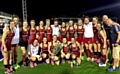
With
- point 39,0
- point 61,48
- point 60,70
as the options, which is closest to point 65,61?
point 61,48

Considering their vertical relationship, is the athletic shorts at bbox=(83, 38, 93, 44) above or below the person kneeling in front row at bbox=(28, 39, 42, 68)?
above

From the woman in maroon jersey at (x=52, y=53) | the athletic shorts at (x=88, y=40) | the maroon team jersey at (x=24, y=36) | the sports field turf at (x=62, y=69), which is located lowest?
the sports field turf at (x=62, y=69)

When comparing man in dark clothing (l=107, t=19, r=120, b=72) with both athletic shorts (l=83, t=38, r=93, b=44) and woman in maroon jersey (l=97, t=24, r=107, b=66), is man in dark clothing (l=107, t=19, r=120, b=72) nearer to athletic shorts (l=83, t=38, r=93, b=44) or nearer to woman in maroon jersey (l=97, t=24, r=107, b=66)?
woman in maroon jersey (l=97, t=24, r=107, b=66)

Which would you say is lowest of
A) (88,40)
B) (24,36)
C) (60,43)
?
(60,43)

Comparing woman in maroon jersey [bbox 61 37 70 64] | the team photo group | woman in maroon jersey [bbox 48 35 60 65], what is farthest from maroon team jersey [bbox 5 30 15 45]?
woman in maroon jersey [bbox 61 37 70 64]

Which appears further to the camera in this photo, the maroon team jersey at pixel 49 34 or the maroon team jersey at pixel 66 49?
the maroon team jersey at pixel 49 34

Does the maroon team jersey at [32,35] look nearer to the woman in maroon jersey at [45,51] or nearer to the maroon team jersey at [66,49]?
the woman in maroon jersey at [45,51]

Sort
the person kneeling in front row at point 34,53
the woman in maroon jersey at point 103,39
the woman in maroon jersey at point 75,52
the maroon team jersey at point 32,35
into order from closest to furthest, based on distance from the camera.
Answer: the woman in maroon jersey at point 103,39 → the person kneeling in front row at point 34,53 → the woman in maroon jersey at point 75,52 → the maroon team jersey at point 32,35

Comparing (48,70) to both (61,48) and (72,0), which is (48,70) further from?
(72,0)

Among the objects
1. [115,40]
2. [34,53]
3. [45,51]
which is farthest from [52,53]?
[115,40]

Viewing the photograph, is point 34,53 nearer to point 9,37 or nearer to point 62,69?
point 62,69

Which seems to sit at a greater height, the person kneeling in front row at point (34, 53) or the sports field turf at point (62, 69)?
the person kneeling in front row at point (34, 53)

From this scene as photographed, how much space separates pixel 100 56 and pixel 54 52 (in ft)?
5.56

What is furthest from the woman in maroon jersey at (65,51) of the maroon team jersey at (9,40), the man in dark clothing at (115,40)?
the maroon team jersey at (9,40)
